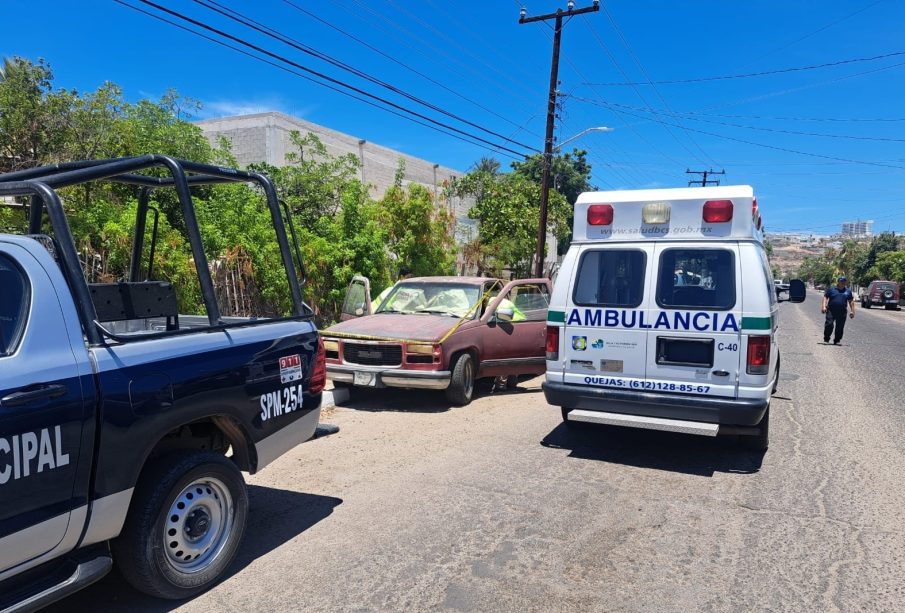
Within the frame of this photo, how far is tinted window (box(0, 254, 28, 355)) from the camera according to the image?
2.68 m

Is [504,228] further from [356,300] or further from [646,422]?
[646,422]

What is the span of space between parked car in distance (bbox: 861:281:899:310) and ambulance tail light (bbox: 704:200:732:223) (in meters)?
42.9

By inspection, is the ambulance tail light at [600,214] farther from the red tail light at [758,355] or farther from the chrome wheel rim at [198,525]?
the chrome wheel rim at [198,525]

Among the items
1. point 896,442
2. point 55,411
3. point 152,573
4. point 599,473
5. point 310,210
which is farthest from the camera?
point 310,210

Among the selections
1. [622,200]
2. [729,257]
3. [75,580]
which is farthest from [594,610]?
[622,200]

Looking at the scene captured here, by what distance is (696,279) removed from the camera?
19.3ft

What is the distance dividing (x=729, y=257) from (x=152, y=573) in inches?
199

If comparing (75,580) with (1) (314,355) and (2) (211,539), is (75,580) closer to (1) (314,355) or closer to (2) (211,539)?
(2) (211,539)

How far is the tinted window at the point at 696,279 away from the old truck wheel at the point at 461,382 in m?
3.01

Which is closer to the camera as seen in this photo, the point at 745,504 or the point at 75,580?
the point at 75,580

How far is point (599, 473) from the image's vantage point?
561cm

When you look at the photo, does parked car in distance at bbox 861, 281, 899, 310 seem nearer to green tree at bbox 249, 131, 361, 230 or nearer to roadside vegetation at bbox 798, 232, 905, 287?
roadside vegetation at bbox 798, 232, 905, 287

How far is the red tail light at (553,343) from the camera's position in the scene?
6309mm

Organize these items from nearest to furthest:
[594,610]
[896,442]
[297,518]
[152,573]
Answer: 1. [152,573]
2. [594,610]
3. [297,518]
4. [896,442]
